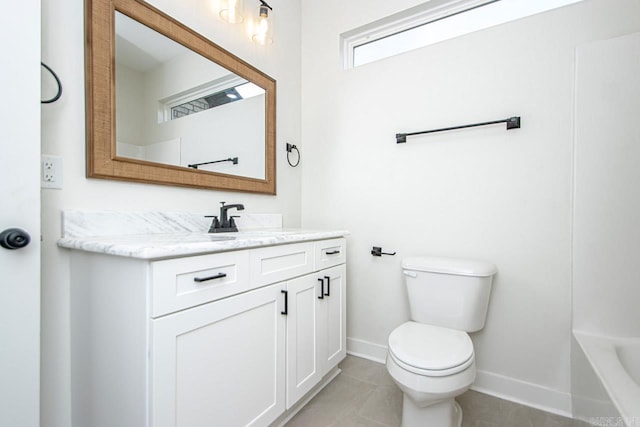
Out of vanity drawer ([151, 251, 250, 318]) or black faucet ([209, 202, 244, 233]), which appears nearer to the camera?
vanity drawer ([151, 251, 250, 318])

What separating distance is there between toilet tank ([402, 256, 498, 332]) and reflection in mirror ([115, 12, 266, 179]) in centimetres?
119

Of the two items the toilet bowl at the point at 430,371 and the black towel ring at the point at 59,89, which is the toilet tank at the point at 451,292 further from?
the black towel ring at the point at 59,89

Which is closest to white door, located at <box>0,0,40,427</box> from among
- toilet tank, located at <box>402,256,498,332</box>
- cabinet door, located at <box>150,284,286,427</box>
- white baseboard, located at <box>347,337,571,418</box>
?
cabinet door, located at <box>150,284,286,427</box>

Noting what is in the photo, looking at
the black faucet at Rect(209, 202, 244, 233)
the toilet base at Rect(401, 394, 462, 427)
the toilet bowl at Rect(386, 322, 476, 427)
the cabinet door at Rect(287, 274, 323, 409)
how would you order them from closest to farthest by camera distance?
the toilet bowl at Rect(386, 322, 476, 427), the toilet base at Rect(401, 394, 462, 427), the cabinet door at Rect(287, 274, 323, 409), the black faucet at Rect(209, 202, 244, 233)

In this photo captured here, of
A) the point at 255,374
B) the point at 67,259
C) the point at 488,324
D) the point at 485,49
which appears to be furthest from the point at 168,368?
the point at 485,49

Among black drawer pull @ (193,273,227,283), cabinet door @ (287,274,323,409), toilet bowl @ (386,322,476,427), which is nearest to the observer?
black drawer pull @ (193,273,227,283)

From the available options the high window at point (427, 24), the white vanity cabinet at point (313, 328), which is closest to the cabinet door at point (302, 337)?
the white vanity cabinet at point (313, 328)

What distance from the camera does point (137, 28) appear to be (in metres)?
1.23

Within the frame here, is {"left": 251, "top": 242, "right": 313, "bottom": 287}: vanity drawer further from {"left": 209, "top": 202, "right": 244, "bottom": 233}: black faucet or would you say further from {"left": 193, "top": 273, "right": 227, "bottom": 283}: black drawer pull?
{"left": 209, "top": 202, "right": 244, "bottom": 233}: black faucet

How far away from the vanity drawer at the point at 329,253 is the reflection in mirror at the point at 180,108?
2.16ft

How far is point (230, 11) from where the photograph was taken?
5.27ft

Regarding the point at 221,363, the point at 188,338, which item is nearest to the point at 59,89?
the point at 188,338

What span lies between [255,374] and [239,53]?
5.69ft

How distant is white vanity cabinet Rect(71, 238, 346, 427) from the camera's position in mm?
806
